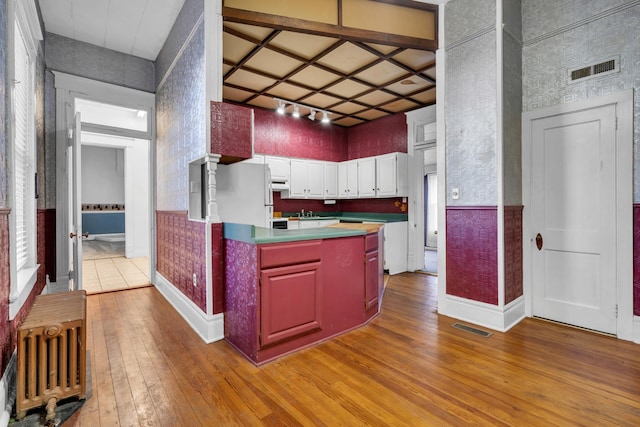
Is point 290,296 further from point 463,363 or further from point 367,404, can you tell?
point 463,363

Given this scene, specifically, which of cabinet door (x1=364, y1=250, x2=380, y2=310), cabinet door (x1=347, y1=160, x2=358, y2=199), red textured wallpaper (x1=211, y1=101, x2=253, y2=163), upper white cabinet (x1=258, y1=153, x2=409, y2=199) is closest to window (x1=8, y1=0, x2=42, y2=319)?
red textured wallpaper (x1=211, y1=101, x2=253, y2=163)

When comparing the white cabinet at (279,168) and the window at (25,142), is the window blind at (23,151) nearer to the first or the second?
the window at (25,142)

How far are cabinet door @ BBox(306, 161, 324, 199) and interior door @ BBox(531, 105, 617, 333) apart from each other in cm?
388

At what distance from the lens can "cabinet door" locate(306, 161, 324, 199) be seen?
6266 millimetres

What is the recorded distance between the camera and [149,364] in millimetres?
2330

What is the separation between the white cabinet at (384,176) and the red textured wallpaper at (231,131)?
132 inches

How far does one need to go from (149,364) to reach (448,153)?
134 inches

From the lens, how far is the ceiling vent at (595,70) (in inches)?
106

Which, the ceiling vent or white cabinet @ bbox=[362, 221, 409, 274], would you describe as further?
white cabinet @ bbox=[362, 221, 409, 274]

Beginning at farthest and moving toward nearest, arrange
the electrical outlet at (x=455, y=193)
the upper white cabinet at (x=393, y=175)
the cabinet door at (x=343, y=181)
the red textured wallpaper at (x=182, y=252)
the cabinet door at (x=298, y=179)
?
the cabinet door at (x=343, y=181) → the cabinet door at (x=298, y=179) → the upper white cabinet at (x=393, y=175) → the electrical outlet at (x=455, y=193) → the red textured wallpaper at (x=182, y=252)

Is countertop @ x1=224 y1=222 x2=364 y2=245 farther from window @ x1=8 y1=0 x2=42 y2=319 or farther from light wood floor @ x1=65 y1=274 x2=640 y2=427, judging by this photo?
window @ x1=8 y1=0 x2=42 y2=319

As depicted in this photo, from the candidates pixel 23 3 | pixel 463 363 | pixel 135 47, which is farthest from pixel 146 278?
pixel 463 363

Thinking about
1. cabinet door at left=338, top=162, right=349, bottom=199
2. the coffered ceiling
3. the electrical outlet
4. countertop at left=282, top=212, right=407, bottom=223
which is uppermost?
the coffered ceiling

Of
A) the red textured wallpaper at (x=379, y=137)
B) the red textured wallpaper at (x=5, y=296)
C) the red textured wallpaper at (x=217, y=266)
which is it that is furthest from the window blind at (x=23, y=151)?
the red textured wallpaper at (x=379, y=137)
